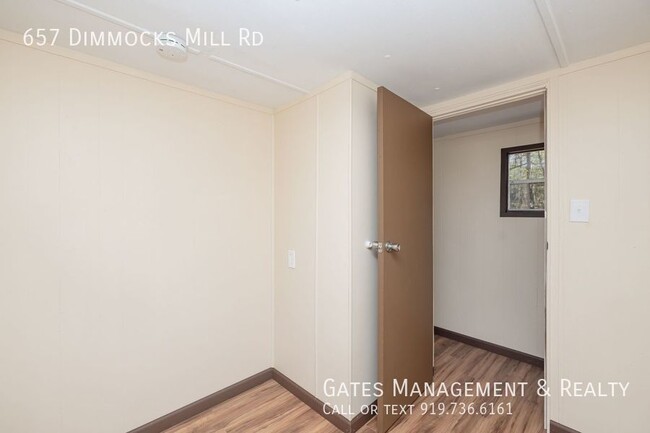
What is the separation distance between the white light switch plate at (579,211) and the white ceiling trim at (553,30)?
2.68 ft

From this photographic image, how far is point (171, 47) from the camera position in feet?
4.71

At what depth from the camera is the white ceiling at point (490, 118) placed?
2.27 metres

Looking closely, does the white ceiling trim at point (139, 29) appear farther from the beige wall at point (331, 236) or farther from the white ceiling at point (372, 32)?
the beige wall at point (331, 236)

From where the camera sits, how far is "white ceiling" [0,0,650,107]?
1.20m

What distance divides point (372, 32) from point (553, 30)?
86cm

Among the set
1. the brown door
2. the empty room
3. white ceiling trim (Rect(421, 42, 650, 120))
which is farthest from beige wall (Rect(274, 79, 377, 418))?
white ceiling trim (Rect(421, 42, 650, 120))

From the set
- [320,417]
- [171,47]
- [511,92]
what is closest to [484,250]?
[511,92]

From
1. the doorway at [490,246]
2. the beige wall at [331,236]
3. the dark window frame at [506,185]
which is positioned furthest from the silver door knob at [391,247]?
the dark window frame at [506,185]

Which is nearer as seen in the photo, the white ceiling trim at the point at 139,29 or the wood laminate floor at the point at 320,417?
the white ceiling trim at the point at 139,29

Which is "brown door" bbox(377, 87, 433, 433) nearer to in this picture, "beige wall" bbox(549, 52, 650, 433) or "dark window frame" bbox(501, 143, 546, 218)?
"beige wall" bbox(549, 52, 650, 433)

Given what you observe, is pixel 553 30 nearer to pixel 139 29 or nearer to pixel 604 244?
pixel 604 244

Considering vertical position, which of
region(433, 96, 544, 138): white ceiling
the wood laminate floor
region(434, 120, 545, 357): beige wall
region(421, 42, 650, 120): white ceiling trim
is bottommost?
the wood laminate floor

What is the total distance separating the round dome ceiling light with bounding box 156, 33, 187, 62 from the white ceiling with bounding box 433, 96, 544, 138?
1.99 m

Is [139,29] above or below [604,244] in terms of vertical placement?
above
